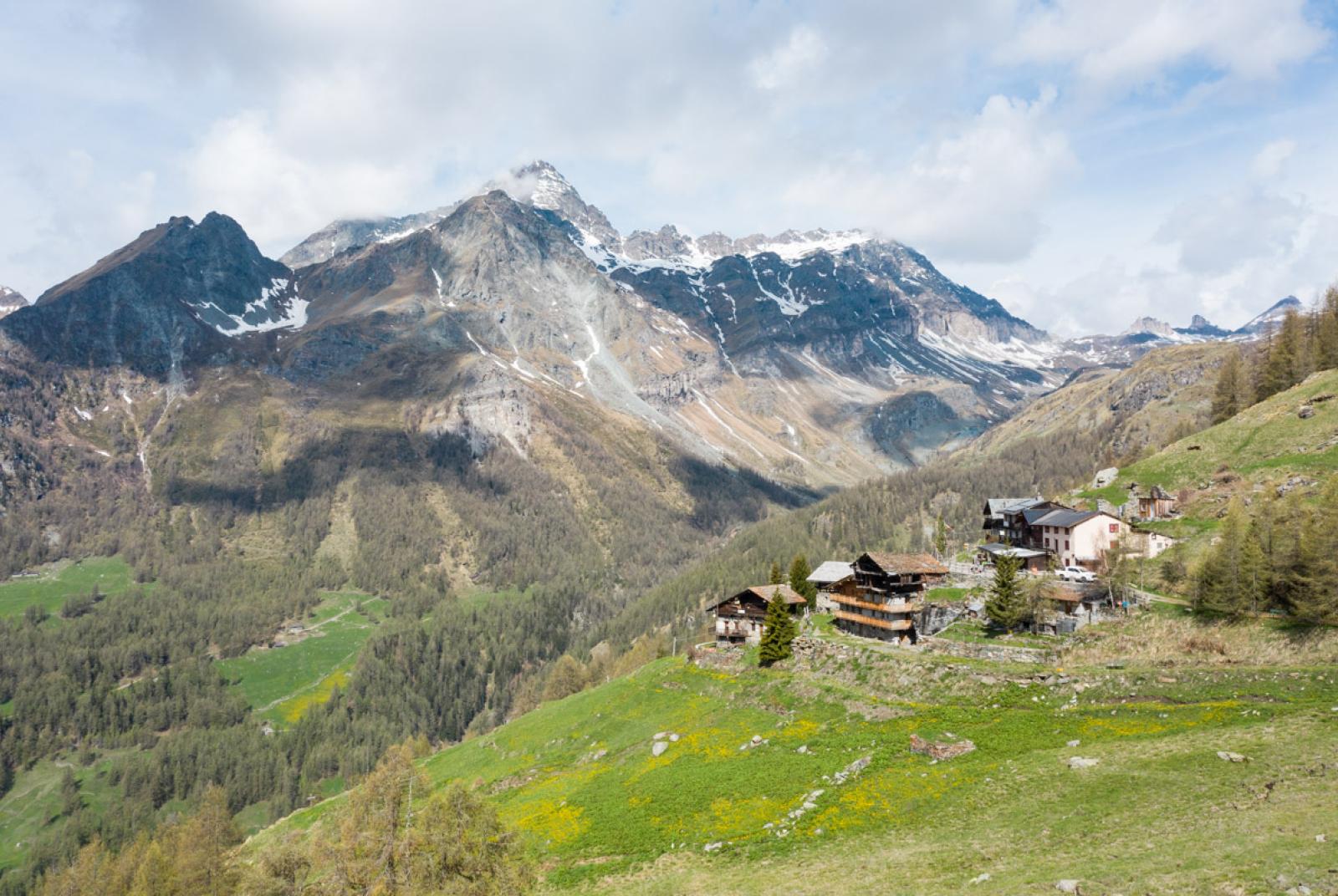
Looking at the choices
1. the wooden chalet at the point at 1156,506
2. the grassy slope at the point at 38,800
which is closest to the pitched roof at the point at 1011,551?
the wooden chalet at the point at 1156,506

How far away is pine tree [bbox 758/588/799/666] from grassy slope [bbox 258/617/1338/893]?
176 inches

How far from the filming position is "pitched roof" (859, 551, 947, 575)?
68.4 meters

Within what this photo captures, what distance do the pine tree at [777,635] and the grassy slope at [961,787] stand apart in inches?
176

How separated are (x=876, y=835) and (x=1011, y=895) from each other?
9970mm

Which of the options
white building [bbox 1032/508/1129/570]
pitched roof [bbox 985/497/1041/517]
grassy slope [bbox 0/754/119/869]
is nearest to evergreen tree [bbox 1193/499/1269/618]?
white building [bbox 1032/508/1129/570]

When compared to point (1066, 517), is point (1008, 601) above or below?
below

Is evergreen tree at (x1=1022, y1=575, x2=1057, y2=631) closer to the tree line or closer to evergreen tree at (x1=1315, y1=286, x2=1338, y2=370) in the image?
the tree line

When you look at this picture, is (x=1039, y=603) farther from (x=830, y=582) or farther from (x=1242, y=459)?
(x=1242, y=459)

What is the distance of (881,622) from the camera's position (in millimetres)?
69188

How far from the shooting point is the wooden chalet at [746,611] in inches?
3229

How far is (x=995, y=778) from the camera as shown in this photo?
31344mm

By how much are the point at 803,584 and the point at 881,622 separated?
65.2 ft

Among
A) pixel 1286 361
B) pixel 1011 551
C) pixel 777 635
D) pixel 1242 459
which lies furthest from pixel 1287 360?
pixel 777 635

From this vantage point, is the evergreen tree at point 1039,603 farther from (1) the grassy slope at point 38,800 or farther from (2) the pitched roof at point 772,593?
(1) the grassy slope at point 38,800
